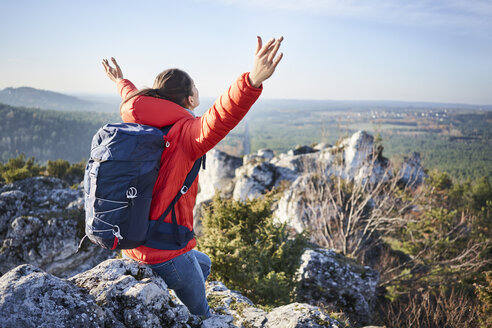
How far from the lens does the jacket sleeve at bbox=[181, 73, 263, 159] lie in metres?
1.90

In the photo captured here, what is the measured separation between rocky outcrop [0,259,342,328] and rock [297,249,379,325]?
4.08 metres

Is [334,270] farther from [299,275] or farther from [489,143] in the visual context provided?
[489,143]

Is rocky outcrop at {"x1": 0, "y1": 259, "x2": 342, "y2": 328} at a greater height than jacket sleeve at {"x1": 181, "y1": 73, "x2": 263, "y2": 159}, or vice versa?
jacket sleeve at {"x1": 181, "y1": 73, "x2": 263, "y2": 159}

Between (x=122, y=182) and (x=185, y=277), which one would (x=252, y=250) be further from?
(x=122, y=182)

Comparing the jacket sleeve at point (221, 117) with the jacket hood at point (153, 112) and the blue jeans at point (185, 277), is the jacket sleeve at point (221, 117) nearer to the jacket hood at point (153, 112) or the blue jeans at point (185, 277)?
the jacket hood at point (153, 112)

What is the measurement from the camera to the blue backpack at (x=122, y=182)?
82.7 inches

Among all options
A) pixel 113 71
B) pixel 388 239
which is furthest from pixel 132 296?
pixel 388 239

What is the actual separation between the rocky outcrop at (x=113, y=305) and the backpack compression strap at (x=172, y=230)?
0.46 m

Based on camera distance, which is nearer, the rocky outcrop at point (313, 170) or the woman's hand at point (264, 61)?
the woman's hand at point (264, 61)

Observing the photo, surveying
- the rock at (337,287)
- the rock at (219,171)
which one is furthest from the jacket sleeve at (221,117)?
the rock at (219,171)

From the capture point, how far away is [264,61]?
183 centimetres

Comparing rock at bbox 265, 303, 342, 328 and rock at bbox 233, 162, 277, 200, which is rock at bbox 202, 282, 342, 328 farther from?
rock at bbox 233, 162, 277, 200

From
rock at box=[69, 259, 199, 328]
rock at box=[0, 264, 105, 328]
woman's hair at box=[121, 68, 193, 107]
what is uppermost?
woman's hair at box=[121, 68, 193, 107]

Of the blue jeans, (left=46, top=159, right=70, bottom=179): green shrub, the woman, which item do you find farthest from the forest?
the woman
